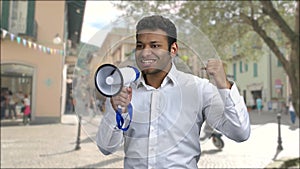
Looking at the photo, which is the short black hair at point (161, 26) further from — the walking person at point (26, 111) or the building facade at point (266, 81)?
the building facade at point (266, 81)

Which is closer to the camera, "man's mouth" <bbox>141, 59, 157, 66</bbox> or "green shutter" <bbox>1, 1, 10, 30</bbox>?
"man's mouth" <bbox>141, 59, 157, 66</bbox>

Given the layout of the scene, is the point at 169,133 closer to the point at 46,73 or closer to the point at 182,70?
the point at 182,70

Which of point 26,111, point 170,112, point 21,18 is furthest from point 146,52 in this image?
point 21,18

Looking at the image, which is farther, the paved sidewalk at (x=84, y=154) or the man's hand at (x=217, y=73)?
the paved sidewalk at (x=84, y=154)

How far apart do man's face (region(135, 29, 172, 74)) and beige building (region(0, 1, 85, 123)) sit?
14.8m

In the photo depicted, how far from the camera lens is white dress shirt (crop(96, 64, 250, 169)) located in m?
1.38

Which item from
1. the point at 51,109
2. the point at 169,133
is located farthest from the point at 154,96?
the point at 51,109

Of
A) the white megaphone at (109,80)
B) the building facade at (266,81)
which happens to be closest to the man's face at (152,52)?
the white megaphone at (109,80)

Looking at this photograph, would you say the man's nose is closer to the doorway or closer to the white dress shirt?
the white dress shirt

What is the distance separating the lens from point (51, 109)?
642 inches

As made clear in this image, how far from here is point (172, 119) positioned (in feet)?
4.53

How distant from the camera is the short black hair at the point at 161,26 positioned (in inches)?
52.6

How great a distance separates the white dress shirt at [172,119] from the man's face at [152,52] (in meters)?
0.09

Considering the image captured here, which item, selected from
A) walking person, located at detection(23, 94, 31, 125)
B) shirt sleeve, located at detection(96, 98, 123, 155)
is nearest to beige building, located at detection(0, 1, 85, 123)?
walking person, located at detection(23, 94, 31, 125)
